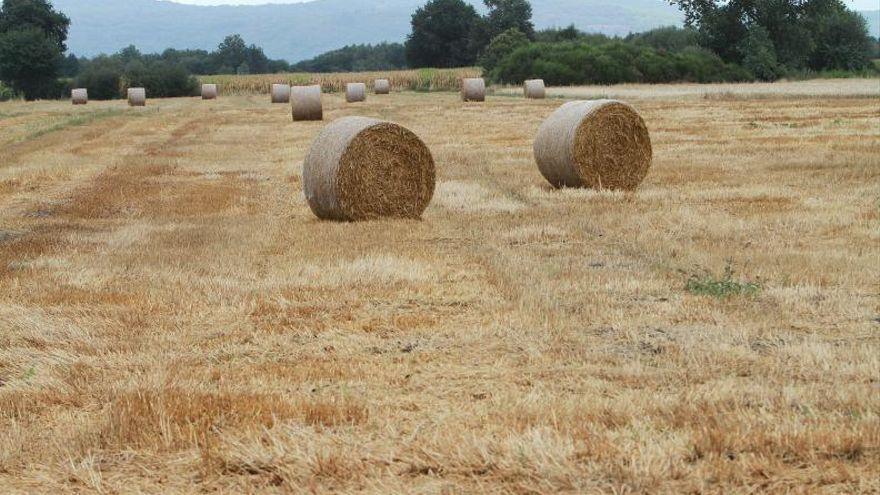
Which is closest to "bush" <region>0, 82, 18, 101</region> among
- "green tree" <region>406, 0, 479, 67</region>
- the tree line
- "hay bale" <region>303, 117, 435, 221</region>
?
the tree line

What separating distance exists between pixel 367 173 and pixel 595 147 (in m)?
4.02

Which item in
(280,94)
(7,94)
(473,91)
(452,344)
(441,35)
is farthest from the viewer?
(441,35)

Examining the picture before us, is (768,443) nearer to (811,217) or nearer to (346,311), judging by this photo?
(346,311)

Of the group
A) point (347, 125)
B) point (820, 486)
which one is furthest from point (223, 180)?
point (820, 486)

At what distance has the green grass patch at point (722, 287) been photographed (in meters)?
8.48

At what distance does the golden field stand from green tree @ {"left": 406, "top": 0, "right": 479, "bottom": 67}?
304 feet

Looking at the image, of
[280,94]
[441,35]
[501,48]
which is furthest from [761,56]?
[441,35]

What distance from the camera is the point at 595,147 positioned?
16.2m

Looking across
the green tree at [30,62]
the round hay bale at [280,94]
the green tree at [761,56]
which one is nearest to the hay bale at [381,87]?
the round hay bale at [280,94]

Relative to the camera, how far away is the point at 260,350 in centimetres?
729

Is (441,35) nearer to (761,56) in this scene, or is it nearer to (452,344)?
(761,56)

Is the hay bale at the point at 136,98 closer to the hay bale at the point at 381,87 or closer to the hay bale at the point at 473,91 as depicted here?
the hay bale at the point at 381,87

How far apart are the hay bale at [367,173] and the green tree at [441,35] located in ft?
304

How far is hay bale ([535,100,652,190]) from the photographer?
636 inches
